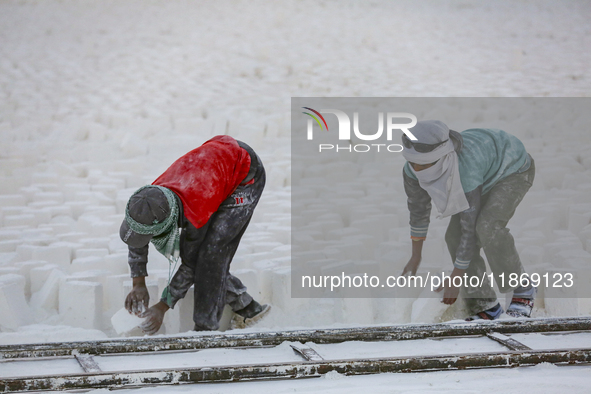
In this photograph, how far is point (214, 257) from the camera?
268cm

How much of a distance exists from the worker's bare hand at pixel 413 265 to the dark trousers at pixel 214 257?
2.99 feet

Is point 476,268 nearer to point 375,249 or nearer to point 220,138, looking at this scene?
point 375,249

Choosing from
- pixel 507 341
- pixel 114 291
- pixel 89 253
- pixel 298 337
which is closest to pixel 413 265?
pixel 507 341

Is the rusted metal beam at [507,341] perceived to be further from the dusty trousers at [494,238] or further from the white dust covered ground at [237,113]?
the dusty trousers at [494,238]

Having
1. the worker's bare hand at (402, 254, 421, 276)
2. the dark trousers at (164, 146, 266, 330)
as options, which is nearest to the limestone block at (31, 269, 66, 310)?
the dark trousers at (164, 146, 266, 330)

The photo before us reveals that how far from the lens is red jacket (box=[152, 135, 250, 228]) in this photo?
99.0 inches

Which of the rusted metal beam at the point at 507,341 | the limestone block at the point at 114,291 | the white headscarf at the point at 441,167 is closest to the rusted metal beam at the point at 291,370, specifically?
the rusted metal beam at the point at 507,341

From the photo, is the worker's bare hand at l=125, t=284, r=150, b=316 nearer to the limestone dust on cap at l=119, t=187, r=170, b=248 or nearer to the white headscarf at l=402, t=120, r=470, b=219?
the limestone dust on cap at l=119, t=187, r=170, b=248

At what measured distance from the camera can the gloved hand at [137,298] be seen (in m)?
2.63

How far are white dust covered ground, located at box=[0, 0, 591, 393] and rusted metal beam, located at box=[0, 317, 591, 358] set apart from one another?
0.31 metres

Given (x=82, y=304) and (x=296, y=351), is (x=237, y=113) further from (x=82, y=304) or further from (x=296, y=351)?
(x=296, y=351)

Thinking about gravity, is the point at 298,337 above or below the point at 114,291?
below

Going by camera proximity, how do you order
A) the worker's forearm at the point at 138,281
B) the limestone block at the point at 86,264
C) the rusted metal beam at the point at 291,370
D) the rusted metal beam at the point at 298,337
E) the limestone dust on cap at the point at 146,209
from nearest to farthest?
the rusted metal beam at the point at 291,370 < the limestone dust on cap at the point at 146,209 < the rusted metal beam at the point at 298,337 < the worker's forearm at the point at 138,281 < the limestone block at the point at 86,264

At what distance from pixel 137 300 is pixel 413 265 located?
4.53 ft
